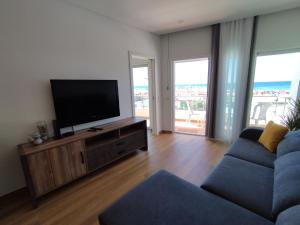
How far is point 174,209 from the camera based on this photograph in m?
1.21

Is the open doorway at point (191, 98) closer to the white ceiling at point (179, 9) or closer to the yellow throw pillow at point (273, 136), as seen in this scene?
the white ceiling at point (179, 9)

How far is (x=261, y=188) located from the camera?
1.40m

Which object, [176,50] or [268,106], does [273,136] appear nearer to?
[268,106]

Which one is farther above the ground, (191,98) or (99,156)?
(191,98)

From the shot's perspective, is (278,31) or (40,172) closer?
(40,172)

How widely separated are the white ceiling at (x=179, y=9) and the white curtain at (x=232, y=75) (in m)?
0.26

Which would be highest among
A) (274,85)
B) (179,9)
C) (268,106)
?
(179,9)

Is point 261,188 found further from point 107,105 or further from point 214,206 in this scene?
point 107,105

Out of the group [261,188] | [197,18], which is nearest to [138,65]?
[197,18]

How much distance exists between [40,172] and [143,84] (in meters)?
3.69

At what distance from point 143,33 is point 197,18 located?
1.24 meters

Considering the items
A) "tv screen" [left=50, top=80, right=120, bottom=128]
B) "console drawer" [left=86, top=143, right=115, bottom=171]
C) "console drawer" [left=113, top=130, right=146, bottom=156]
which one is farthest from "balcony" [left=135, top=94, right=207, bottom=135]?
"console drawer" [left=86, top=143, right=115, bottom=171]

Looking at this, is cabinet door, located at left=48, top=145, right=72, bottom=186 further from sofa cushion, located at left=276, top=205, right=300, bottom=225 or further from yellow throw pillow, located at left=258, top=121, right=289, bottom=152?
yellow throw pillow, located at left=258, top=121, right=289, bottom=152

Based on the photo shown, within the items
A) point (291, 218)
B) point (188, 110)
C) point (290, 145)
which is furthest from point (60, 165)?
point (188, 110)
